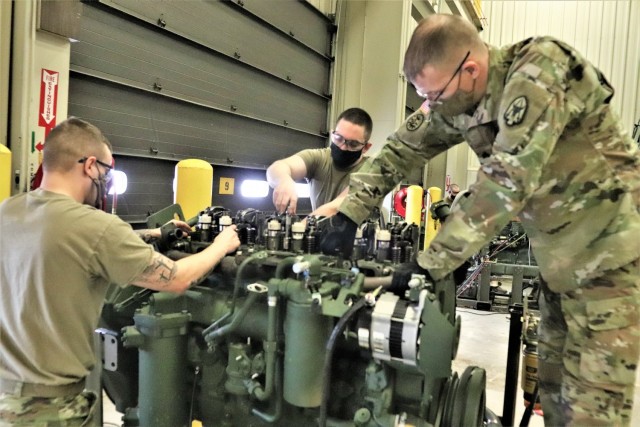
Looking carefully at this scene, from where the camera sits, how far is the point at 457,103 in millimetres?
1510

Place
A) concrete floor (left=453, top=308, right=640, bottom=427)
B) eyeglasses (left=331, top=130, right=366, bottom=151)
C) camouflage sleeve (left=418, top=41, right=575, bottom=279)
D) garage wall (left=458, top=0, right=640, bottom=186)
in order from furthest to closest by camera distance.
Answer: garage wall (left=458, top=0, right=640, bottom=186), concrete floor (left=453, top=308, right=640, bottom=427), eyeglasses (left=331, top=130, right=366, bottom=151), camouflage sleeve (left=418, top=41, right=575, bottom=279)

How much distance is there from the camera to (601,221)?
142 centimetres

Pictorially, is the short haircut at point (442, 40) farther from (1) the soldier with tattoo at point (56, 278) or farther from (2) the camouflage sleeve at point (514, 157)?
(1) the soldier with tattoo at point (56, 278)

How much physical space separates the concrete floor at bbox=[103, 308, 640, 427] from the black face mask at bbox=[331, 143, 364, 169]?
66.7 inches

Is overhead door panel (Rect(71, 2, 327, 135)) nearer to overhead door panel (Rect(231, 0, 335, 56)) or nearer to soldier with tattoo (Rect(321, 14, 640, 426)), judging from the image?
overhead door panel (Rect(231, 0, 335, 56))

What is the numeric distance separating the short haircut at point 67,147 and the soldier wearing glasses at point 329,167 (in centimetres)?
95

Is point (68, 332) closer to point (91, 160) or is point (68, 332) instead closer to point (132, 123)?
point (91, 160)

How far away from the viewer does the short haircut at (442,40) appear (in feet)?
4.53

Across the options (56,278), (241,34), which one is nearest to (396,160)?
(56,278)

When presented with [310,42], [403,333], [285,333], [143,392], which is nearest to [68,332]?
[143,392]

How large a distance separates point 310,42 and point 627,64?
662 cm

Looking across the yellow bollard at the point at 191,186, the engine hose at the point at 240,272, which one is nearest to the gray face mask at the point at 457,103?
the engine hose at the point at 240,272

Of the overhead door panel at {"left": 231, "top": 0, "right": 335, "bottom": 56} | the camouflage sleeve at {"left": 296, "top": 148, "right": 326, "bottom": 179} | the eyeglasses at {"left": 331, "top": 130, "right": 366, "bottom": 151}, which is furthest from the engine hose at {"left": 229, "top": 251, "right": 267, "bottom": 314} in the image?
the overhead door panel at {"left": 231, "top": 0, "right": 335, "bottom": 56}

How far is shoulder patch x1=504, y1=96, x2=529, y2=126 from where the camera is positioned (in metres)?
1.27
